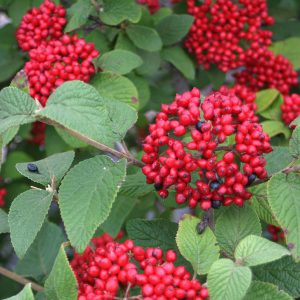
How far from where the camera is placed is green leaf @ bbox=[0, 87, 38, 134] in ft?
6.53

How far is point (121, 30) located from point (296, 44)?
1.22 meters

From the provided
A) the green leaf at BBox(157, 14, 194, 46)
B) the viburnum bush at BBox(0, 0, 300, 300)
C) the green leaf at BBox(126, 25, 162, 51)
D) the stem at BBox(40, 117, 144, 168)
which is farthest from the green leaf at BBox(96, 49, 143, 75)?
the stem at BBox(40, 117, 144, 168)

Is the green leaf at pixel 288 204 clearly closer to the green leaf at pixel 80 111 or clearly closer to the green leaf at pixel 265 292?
the green leaf at pixel 265 292

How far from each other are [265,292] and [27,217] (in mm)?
843

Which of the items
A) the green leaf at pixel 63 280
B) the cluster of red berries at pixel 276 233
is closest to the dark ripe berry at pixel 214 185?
the green leaf at pixel 63 280

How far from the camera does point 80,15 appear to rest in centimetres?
312

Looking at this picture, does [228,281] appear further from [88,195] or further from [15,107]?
[15,107]

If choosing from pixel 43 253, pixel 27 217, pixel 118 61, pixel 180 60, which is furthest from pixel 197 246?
pixel 180 60

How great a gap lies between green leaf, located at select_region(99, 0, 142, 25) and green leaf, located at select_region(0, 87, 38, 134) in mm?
1246

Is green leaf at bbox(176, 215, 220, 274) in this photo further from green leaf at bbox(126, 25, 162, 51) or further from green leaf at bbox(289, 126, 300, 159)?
green leaf at bbox(126, 25, 162, 51)

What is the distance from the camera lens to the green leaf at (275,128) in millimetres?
3314

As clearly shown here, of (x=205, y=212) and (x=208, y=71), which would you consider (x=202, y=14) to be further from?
(x=205, y=212)

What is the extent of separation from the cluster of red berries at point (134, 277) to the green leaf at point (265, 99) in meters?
1.60

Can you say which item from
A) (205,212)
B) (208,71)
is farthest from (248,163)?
(208,71)
